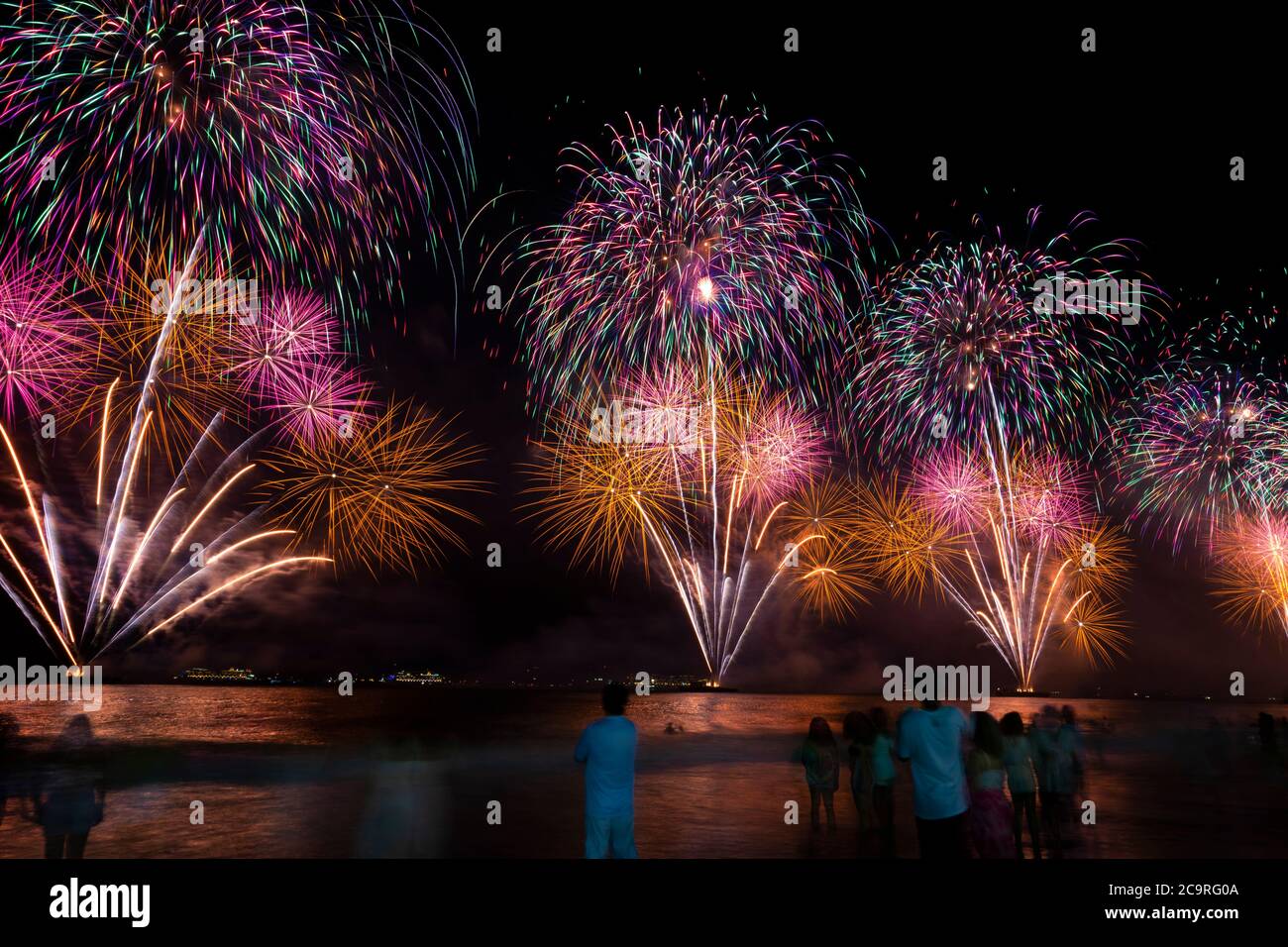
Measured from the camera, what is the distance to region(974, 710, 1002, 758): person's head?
311 inches

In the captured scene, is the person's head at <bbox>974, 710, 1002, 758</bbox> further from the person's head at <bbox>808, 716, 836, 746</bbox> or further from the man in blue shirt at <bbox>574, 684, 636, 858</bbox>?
the person's head at <bbox>808, 716, 836, 746</bbox>

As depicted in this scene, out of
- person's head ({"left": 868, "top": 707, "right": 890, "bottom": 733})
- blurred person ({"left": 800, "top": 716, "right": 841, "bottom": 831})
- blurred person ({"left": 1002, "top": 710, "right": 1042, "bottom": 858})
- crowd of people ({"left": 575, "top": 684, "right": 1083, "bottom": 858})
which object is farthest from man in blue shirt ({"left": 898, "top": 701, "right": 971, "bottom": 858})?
blurred person ({"left": 800, "top": 716, "right": 841, "bottom": 831})

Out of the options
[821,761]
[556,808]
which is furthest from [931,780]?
[556,808]

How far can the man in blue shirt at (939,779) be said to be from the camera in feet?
24.3

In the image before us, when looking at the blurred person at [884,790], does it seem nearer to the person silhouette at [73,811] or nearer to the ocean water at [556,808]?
the ocean water at [556,808]

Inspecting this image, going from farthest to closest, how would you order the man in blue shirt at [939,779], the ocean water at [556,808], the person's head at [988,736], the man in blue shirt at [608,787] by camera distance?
the ocean water at [556,808] < the person's head at [988,736] < the man in blue shirt at [939,779] < the man in blue shirt at [608,787]

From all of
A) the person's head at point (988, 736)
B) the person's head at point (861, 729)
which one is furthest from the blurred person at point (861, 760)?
the person's head at point (988, 736)

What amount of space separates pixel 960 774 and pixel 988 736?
2.21ft

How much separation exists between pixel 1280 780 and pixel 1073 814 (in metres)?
9.86

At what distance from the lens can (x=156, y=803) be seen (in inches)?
821

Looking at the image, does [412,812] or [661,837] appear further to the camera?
[412,812]

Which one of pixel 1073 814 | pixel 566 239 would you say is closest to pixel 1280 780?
pixel 1073 814

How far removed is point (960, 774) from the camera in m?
7.47
